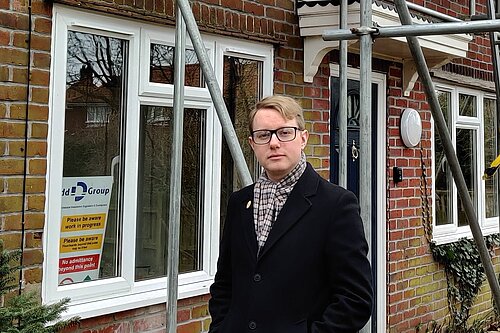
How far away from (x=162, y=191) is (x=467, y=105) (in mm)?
4265

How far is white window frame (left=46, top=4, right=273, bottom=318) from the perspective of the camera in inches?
125

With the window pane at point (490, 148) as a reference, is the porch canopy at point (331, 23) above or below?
above

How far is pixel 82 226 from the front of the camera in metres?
3.37

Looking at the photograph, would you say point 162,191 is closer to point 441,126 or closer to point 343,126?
point 343,126

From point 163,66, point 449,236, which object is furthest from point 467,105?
point 163,66

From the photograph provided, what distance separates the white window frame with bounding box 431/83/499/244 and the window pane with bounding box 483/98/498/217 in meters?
0.09

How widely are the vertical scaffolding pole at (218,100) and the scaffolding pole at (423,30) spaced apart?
53 centimetres

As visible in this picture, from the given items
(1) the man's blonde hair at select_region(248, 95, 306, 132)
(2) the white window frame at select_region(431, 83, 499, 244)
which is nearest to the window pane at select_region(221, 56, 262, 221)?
(1) the man's blonde hair at select_region(248, 95, 306, 132)

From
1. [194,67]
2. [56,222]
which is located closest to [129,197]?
[56,222]

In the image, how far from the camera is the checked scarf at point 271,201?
2.02 meters

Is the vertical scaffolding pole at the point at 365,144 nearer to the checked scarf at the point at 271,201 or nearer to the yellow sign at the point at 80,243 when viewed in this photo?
the checked scarf at the point at 271,201

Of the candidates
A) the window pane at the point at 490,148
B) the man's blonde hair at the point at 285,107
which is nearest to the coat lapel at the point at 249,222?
the man's blonde hair at the point at 285,107

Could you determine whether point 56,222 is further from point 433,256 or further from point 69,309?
point 433,256

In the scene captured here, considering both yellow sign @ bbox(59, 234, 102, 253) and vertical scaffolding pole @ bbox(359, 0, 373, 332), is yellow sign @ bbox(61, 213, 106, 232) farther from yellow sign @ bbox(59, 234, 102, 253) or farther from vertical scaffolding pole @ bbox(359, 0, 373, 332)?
vertical scaffolding pole @ bbox(359, 0, 373, 332)
